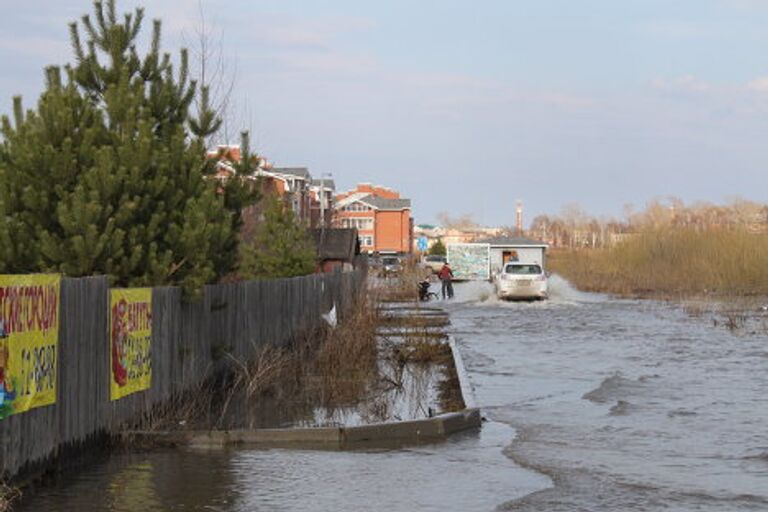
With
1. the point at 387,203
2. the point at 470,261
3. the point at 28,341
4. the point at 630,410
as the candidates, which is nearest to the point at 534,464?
the point at 630,410

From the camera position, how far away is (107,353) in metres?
12.1

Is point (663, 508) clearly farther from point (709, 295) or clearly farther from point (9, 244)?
point (709, 295)

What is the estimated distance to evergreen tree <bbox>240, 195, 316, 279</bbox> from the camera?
32.8m

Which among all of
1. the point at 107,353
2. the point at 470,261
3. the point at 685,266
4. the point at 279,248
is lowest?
the point at 107,353

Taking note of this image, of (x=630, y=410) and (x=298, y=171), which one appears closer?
(x=630, y=410)

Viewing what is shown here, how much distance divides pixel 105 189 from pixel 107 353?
245cm

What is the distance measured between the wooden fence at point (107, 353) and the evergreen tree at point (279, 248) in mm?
10037

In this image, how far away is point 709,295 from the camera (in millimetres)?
56906

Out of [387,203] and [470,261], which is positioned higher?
[387,203]

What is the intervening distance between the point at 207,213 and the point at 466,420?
4.09 m

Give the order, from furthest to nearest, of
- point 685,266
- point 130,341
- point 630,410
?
1. point 685,266
2. point 630,410
3. point 130,341

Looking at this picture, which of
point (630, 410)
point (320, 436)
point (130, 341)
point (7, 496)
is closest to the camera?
point (7, 496)

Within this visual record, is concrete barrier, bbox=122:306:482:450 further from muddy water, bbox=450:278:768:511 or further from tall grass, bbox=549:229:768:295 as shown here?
tall grass, bbox=549:229:768:295

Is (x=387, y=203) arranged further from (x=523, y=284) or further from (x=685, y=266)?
Result: (x=523, y=284)
